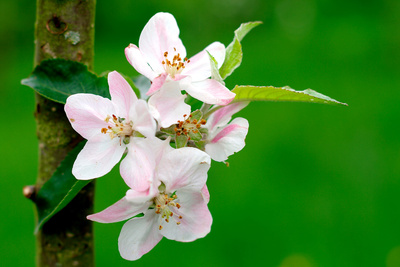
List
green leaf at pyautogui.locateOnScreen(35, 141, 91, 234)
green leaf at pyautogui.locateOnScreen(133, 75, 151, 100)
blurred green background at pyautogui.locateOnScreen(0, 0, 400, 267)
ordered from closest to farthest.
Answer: green leaf at pyautogui.locateOnScreen(35, 141, 91, 234) → green leaf at pyautogui.locateOnScreen(133, 75, 151, 100) → blurred green background at pyautogui.locateOnScreen(0, 0, 400, 267)

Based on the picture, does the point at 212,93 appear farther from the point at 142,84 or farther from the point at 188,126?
the point at 142,84

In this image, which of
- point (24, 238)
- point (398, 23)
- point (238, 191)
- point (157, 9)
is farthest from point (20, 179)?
point (398, 23)

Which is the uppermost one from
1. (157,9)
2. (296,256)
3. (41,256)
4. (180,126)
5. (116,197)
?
(180,126)

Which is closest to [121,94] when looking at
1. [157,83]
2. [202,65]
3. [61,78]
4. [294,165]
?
[157,83]

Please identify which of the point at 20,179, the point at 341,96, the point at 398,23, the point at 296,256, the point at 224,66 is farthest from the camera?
the point at 398,23

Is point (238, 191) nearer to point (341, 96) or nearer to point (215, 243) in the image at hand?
point (215, 243)

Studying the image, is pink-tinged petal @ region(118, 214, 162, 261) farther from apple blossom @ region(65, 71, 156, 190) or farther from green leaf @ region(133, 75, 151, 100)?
green leaf @ region(133, 75, 151, 100)

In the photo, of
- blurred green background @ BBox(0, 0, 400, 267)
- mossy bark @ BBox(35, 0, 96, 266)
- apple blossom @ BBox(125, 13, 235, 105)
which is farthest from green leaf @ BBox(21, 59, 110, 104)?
blurred green background @ BBox(0, 0, 400, 267)
